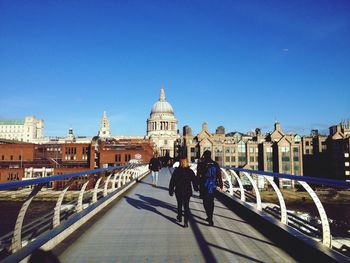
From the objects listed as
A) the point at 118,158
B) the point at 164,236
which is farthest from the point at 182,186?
the point at 118,158

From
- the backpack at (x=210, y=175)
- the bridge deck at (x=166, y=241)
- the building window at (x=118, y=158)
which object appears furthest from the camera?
the building window at (x=118, y=158)

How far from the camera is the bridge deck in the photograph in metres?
5.35

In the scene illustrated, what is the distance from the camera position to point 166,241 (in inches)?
251

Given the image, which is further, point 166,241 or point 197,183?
point 197,183

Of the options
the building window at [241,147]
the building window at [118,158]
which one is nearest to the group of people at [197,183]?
the building window at [118,158]

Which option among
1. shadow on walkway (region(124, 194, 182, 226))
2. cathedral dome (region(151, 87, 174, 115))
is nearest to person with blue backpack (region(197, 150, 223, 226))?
shadow on walkway (region(124, 194, 182, 226))

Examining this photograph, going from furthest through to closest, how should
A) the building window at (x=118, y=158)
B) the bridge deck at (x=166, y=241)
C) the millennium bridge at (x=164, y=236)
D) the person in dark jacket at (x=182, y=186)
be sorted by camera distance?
the building window at (x=118, y=158), the person in dark jacket at (x=182, y=186), the bridge deck at (x=166, y=241), the millennium bridge at (x=164, y=236)

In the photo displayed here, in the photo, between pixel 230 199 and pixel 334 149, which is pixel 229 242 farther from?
pixel 334 149

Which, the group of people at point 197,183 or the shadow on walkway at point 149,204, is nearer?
the group of people at point 197,183

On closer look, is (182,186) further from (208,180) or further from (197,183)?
(208,180)

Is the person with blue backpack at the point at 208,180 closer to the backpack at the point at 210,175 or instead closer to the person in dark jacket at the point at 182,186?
the backpack at the point at 210,175

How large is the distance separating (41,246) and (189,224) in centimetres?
371

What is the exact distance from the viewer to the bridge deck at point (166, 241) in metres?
5.35

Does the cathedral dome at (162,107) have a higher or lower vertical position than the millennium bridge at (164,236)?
higher
